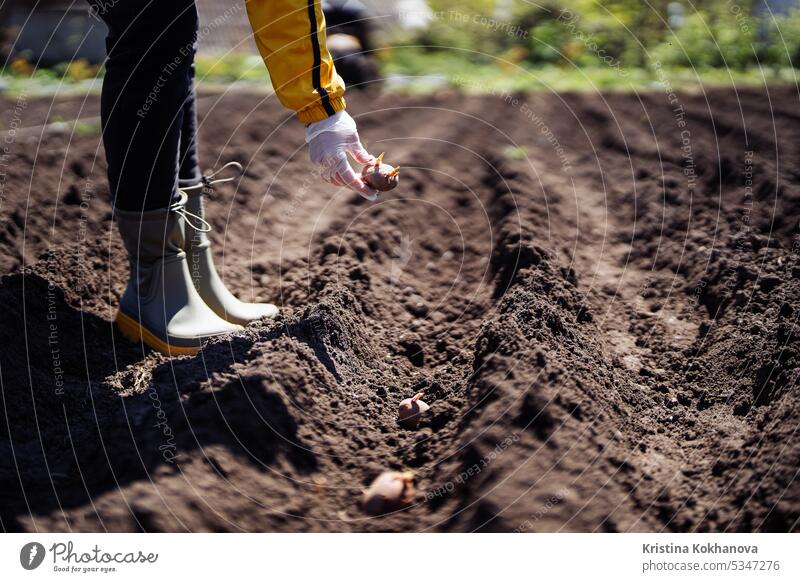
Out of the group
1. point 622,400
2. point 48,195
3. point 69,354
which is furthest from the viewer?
point 48,195

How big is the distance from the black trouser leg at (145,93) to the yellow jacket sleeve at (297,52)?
0.34 m

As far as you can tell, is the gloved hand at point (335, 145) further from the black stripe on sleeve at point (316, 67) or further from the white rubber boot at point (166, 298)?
the white rubber boot at point (166, 298)

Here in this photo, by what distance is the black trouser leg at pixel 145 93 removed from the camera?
2.76 meters

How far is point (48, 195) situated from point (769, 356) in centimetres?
316

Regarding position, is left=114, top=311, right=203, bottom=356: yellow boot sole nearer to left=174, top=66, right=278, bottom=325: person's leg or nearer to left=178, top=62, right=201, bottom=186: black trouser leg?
left=174, top=66, right=278, bottom=325: person's leg

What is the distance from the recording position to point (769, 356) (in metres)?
2.78

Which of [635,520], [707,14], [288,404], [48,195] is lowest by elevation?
[635,520]

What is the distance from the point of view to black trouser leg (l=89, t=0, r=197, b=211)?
9.05 feet

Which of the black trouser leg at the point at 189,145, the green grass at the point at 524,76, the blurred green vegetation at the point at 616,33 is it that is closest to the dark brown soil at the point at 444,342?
the black trouser leg at the point at 189,145

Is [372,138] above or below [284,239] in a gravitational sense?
above

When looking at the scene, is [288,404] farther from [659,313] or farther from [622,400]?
[659,313]

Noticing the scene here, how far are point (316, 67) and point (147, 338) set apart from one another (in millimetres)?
1193

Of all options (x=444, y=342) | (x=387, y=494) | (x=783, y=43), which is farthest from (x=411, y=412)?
(x=783, y=43)

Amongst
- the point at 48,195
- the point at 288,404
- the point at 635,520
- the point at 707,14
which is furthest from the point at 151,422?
the point at 707,14
